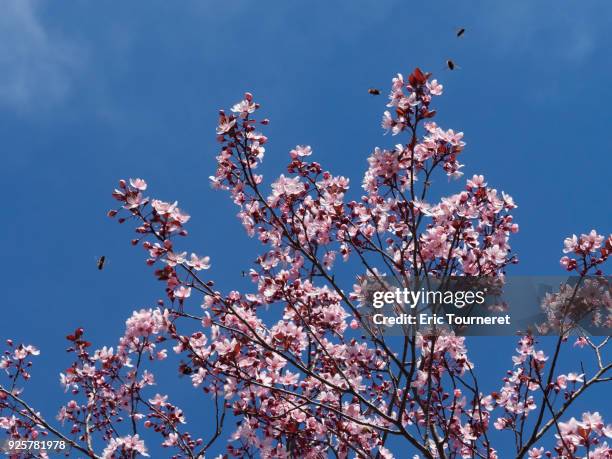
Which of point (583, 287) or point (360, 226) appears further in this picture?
point (360, 226)

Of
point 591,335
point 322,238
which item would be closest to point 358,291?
point 322,238

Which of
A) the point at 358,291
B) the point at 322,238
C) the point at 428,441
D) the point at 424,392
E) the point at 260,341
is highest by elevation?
the point at 322,238

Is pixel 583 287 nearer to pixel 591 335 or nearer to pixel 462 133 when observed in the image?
pixel 591 335

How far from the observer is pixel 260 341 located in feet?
18.8

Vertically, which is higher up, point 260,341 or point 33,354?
point 33,354

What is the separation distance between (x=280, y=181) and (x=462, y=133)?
1.94 m

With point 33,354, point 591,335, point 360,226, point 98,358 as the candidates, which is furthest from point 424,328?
point 33,354

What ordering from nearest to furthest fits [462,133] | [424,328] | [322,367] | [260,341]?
[260,341] → [462,133] → [424,328] → [322,367]

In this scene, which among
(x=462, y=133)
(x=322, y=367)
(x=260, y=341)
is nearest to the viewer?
(x=260, y=341)

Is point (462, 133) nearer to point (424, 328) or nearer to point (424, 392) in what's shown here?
point (424, 328)

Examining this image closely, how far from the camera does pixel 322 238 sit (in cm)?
697

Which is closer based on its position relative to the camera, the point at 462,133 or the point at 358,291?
the point at 462,133

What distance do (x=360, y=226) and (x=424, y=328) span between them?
1.30 m

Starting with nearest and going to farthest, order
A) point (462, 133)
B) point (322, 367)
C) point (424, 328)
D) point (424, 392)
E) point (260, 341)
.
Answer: point (260, 341), point (462, 133), point (424, 328), point (424, 392), point (322, 367)
